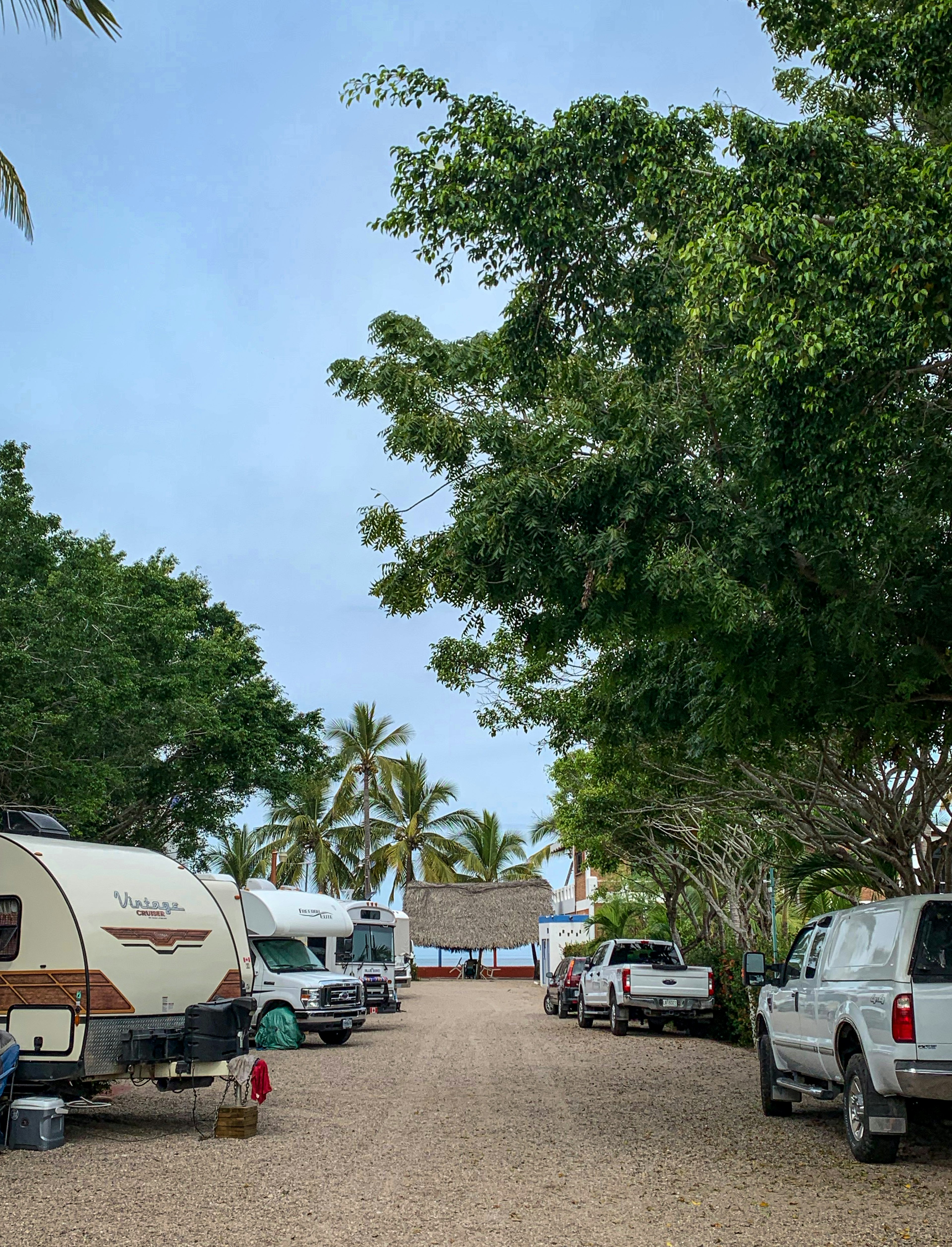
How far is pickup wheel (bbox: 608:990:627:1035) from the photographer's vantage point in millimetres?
24203

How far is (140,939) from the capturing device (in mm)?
11531

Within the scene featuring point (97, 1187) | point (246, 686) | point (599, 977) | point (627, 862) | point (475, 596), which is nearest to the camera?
point (97, 1187)

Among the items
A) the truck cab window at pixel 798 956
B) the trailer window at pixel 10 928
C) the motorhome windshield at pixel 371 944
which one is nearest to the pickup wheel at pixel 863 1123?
the truck cab window at pixel 798 956

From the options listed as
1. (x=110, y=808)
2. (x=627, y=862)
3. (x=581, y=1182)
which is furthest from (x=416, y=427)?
(x=627, y=862)

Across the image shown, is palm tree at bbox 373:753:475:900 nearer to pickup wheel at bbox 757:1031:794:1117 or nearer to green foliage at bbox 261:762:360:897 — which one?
green foliage at bbox 261:762:360:897

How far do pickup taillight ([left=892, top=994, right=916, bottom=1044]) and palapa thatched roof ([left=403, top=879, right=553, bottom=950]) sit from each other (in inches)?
1765

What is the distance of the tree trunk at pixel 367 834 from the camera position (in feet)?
167

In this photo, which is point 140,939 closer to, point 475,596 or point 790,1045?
point 475,596

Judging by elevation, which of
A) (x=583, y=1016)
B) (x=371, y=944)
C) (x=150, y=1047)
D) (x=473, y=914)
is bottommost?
(x=583, y=1016)

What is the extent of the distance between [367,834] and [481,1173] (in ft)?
142

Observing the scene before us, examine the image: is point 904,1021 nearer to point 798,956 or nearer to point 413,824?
point 798,956

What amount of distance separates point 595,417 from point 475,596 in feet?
6.22

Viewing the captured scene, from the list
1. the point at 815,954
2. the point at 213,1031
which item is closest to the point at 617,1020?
the point at 815,954

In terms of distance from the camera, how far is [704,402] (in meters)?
10.9
